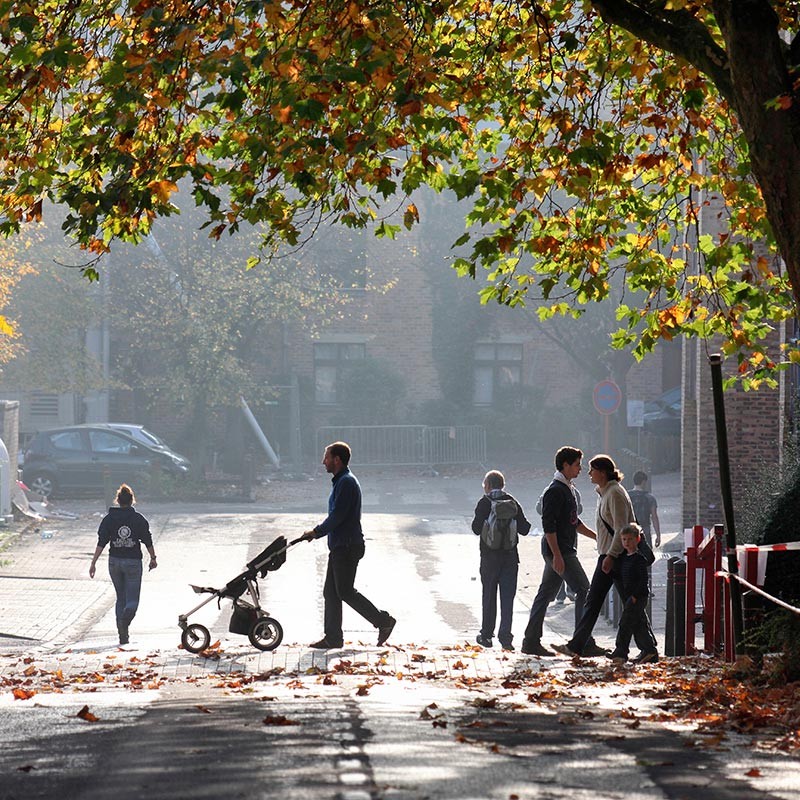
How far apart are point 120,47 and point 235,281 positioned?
2746 centimetres

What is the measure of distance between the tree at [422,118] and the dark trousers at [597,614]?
2040mm

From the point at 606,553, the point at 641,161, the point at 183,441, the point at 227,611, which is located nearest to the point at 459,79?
the point at 641,161

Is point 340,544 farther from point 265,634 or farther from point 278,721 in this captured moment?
point 278,721

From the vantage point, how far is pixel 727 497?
9.30 metres

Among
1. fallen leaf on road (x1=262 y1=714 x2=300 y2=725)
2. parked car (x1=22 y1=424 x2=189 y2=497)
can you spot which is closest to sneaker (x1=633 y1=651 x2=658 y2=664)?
fallen leaf on road (x1=262 y1=714 x2=300 y2=725)

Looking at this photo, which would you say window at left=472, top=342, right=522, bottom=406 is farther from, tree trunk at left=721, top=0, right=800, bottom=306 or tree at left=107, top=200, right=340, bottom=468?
tree trunk at left=721, top=0, right=800, bottom=306

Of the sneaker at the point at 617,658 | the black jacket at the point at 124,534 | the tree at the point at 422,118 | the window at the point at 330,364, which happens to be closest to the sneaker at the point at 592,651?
the sneaker at the point at 617,658

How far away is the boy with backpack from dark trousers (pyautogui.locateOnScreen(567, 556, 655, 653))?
188cm

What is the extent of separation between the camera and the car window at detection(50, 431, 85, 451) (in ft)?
104

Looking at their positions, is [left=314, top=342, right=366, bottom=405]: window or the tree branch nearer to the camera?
the tree branch

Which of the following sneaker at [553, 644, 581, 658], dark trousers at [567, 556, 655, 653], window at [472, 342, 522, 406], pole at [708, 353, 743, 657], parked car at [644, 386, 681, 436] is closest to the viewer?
pole at [708, 353, 743, 657]

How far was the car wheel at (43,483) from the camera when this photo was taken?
31.5 meters

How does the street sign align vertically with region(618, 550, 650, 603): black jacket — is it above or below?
above

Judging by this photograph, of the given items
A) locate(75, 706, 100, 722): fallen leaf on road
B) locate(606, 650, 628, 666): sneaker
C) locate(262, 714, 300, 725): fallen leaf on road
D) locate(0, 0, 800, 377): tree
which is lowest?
locate(606, 650, 628, 666): sneaker
